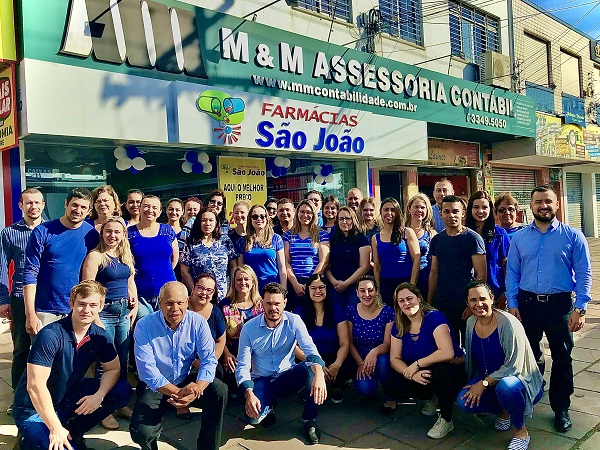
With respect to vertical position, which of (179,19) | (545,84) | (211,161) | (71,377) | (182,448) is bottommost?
(182,448)

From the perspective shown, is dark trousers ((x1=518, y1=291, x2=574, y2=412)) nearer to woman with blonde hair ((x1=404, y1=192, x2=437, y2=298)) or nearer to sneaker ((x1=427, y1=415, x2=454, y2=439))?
sneaker ((x1=427, y1=415, x2=454, y2=439))

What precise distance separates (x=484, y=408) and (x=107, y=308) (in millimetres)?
2763

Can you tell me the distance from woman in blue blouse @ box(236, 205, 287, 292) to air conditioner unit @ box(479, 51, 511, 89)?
36.5ft

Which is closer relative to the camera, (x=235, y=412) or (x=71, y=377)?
(x=71, y=377)

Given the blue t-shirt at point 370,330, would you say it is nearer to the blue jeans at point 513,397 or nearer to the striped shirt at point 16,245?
the blue jeans at point 513,397

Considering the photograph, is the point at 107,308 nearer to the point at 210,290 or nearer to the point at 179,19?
the point at 210,290

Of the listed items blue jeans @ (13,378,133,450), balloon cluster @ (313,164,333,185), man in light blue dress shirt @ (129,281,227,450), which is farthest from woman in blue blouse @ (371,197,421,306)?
balloon cluster @ (313,164,333,185)

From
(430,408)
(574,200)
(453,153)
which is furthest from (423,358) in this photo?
(574,200)

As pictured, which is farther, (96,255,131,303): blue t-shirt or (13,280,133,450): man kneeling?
Answer: (96,255,131,303): blue t-shirt

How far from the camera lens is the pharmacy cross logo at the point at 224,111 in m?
6.82

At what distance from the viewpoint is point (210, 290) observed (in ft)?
11.9

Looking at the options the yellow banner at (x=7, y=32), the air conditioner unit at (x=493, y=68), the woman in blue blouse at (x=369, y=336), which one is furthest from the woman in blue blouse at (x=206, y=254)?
the air conditioner unit at (x=493, y=68)

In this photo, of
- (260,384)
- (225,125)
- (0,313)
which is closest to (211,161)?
(225,125)

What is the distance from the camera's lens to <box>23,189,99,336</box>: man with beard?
3.41 metres
